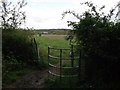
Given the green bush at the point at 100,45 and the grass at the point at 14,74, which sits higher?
the green bush at the point at 100,45

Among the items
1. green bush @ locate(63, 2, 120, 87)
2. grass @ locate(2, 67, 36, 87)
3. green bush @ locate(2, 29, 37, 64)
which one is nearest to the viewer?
green bush @ locate(63, 2, 120, 87)

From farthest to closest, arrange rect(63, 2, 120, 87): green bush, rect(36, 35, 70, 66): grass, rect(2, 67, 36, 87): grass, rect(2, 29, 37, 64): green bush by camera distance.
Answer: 1. rect(36, 35, 70, 66): grass
2. rect(2, 29, 37, 64): green bush
3. rect(2, 67, 36, 87): grass
4. rect(63, 2, 120, 87): green bush

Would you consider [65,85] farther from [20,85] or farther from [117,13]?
[117,13]

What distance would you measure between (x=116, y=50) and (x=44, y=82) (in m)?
3.11

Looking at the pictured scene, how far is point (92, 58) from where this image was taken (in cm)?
997

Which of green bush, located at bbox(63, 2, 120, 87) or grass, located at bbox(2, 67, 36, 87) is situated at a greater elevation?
green bush, located at bbox(63, 2, 120, 87)

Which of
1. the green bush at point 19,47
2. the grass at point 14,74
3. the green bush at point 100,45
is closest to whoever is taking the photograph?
the green bush at point 100,45

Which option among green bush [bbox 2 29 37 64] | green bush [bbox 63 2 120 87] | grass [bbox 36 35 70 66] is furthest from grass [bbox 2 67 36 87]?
green bush [bbox 63 2 120 87]

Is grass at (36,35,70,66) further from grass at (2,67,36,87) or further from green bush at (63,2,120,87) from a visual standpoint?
green bush at (63,2,120,87)

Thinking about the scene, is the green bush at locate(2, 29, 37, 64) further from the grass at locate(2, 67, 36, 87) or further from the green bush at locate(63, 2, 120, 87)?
the green bush at locate(63, 2, 120, 87)

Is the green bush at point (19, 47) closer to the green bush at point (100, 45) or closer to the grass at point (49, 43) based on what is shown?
the grass at point (49, 43)

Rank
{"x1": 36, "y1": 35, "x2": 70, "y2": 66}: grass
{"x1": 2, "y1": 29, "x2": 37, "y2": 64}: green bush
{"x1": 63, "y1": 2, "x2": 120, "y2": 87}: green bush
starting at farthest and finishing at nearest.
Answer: {"x1": 36, "y1": 35, "x2": 70, "y2": 66}: grass, {"x1": 2, "y1": 29, "x2": 37, "y2": 64}: green bush, {"x1": 63, "y1": 2, "x2": 120, "y2": 87}: green bush

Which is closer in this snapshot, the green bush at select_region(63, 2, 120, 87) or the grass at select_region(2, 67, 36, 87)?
the green bush at select_region(63, 2, 120, 87)

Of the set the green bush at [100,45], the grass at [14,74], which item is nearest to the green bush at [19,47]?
the grass at [14,74]
